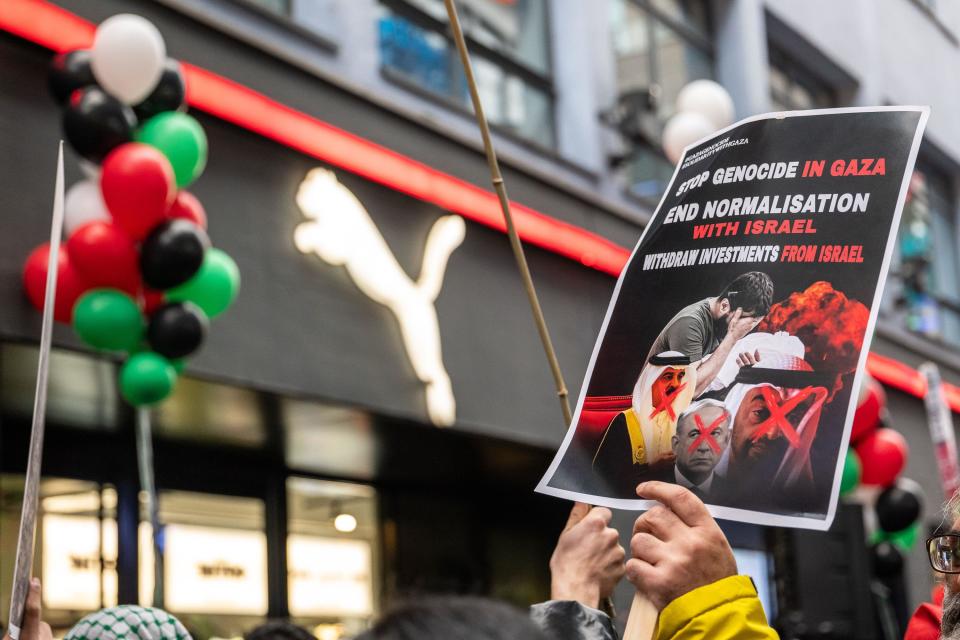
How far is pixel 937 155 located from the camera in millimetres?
17312

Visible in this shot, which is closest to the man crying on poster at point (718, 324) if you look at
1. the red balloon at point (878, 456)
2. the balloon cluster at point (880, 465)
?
the balloon cluster at point (880, 465)

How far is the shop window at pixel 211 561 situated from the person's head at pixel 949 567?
20.7 feet

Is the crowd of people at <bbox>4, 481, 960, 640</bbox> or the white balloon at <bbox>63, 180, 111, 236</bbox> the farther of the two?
the white balloon at <bbox>63, 180, 111, 236</bbox>

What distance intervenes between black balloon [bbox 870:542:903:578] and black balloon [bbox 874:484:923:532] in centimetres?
94

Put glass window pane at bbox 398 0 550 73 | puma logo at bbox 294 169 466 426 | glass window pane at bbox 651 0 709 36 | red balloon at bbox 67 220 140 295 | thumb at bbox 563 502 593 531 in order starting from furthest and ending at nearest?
glass window pane at bbox 651 0 709 36 < glass window pane at bbox 398 0 550 73 < puma logo at bbox 294 169 466 426 < red balloon at bbox 67 220 140 295 < thumb at bbox 563 502 593 531

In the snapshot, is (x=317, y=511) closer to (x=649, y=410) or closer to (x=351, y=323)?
(x=351, y=323)

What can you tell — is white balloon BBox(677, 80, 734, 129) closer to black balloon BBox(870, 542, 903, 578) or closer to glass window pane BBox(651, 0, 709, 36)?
glass window pane BBox(651, 0, 709, 36)

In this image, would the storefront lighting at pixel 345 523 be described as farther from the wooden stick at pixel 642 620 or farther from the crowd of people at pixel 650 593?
the wooden stick at pixel 642 620

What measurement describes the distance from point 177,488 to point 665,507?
689cm

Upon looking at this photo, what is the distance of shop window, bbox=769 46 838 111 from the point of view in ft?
47.3

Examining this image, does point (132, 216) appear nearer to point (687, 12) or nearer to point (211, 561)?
point (211, 561)

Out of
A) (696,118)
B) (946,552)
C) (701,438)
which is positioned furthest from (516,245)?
(696,118)

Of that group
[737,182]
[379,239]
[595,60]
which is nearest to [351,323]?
[379,239]

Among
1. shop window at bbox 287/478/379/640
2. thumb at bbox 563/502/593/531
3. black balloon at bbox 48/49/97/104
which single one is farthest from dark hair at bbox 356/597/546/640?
shop window at bbox 287/478/379/640
